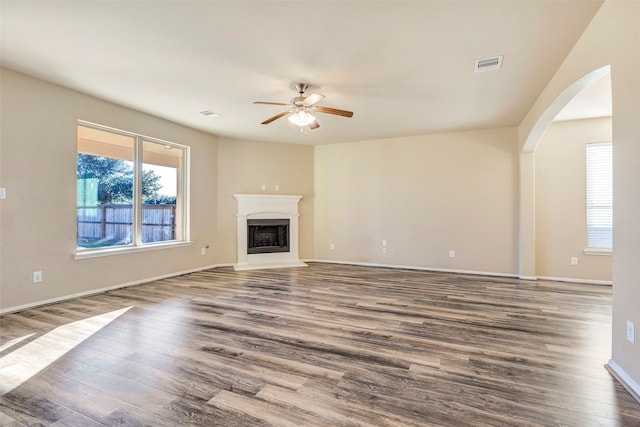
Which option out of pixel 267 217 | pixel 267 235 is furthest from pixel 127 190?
pixel 267 235

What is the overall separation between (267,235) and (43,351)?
14.2 feet

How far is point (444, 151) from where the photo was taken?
18.8 ft

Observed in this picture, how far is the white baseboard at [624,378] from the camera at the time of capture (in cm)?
179

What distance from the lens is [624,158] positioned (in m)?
1.95

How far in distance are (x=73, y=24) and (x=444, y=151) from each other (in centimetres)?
563

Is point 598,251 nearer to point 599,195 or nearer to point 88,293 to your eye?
point 599,195

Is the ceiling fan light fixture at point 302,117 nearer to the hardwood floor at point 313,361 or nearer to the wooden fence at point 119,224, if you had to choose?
the hardwood floor at point 313,361

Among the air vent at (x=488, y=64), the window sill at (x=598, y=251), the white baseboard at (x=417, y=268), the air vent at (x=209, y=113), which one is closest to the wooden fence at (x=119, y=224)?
the air vent at (x=209, y=113)

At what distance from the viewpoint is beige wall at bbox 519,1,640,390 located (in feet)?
5.92

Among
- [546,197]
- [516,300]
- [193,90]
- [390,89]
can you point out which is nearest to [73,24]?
[193,90]

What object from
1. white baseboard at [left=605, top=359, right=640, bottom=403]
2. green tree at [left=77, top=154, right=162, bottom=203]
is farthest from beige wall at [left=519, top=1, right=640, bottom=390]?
green tree at [left=77, top=154, right=162, bottom=203]

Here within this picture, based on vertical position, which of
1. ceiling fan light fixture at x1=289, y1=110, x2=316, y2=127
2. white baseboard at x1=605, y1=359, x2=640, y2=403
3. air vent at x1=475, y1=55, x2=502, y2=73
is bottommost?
white baseboard at x1=605, y1=359, x2=640, y2=403

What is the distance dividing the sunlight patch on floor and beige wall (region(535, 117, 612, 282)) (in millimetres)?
6476

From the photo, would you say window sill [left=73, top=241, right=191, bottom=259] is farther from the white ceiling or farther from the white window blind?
the white window blind
